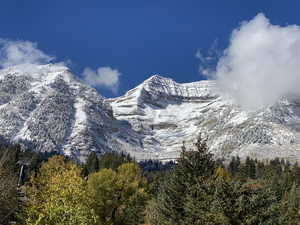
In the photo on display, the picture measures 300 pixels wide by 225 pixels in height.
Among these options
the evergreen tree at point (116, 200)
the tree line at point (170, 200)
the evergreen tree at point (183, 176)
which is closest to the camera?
the tree line at point (170, 200)

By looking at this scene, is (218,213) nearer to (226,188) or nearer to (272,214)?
(226,188)

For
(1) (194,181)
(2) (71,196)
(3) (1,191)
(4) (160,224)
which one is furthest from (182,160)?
(3) (1,191)

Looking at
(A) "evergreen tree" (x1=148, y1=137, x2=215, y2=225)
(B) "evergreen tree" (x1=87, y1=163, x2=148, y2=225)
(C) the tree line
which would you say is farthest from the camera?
(B) "evergreen tree" (x1=87, y1=163, x2=148, y2=225)

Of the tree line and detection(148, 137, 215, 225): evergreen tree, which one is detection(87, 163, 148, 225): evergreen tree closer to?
the tree line

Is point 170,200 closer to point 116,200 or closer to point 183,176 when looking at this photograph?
point 183,176

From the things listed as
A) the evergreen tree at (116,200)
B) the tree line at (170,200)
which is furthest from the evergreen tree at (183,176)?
the evergreen tree at (116,200)

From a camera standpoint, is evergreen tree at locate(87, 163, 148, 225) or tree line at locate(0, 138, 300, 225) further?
evergreen tree at locate(87, 163, 148, 225)

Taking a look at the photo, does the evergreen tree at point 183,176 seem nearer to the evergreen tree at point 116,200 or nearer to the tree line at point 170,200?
the tree line at point 170,200

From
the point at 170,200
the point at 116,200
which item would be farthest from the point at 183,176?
the point at 116,200

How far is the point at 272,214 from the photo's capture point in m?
19.3

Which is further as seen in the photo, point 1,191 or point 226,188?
point 1,191

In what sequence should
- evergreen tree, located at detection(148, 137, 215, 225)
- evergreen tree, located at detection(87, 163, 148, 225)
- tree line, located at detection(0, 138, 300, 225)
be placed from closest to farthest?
tree line, located at detection(0, 138, 300, 225), evergreen tree, located at detection(148, 137, 215, 225), evergreen tree, located at detection(87, 163, 148, 225)

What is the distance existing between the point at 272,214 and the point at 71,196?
578 inches

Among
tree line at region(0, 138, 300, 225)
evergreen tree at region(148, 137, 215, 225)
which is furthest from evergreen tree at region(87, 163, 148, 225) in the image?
evergreen tree at region(148, 137, 215, 225)
